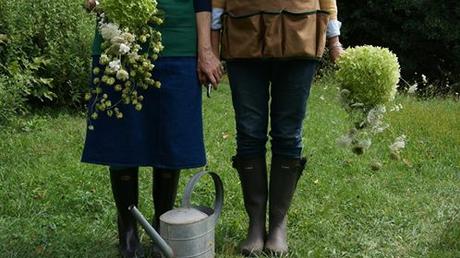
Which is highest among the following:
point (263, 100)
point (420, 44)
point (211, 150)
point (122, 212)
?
point (263, 100)

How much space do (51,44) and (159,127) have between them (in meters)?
4.09

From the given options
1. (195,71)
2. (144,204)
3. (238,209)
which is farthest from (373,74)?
(144,204)

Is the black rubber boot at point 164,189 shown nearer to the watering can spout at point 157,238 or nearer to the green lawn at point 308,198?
the green lawn at point 308,198

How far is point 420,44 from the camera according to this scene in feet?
→ 50.2

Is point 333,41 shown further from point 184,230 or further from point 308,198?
point 308,198

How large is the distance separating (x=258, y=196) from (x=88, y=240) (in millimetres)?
849

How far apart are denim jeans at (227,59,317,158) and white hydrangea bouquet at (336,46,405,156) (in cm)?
18

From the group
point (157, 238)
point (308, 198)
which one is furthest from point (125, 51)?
point (308, 198)

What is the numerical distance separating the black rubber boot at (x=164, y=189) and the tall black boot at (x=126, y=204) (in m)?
0.09

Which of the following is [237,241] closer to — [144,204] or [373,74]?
[144,204]

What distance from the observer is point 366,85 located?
2.96 meters

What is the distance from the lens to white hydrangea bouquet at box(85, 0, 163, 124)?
2.71 m

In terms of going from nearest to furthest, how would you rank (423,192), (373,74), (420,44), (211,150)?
(373,74) < (423,192) < (211,150) < (420,44)

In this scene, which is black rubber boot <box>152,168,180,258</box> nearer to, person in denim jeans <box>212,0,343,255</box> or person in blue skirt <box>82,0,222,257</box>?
person in blue skirt <box>82,0,222,257</box>
